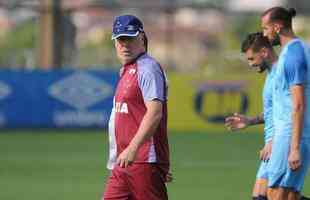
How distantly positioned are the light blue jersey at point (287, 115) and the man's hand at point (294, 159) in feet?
0.41

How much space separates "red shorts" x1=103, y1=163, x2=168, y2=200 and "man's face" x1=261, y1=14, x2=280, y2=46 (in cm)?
133

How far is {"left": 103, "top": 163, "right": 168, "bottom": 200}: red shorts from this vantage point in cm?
819

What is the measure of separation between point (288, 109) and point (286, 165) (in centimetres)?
42

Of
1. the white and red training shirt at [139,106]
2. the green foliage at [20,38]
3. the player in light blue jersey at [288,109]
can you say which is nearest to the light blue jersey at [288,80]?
the player in light blue jersey at [288,109]

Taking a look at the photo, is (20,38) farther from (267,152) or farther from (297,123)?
(297,123)

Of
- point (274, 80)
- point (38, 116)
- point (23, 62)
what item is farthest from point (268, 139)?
point (23, 62)

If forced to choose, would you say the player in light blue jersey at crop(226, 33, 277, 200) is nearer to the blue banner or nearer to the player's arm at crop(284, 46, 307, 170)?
the player's arm at crop(284, 46, 307, 170)

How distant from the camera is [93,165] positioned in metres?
18.2

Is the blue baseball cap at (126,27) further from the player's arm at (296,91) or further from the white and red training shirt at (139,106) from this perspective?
the player's arm at (296,91)

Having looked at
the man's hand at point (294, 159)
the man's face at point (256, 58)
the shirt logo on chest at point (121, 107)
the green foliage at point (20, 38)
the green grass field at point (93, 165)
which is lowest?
the green grass field at point (93, 165)

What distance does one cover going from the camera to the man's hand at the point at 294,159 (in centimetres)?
812

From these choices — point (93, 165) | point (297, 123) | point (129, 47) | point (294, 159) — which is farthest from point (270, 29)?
point (93, 165)

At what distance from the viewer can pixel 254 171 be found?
680 inches

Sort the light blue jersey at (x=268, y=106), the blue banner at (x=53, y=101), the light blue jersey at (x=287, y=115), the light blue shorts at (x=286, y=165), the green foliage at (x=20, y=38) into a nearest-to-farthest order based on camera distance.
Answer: the light blue jersey at (x=287, y=115)
the light blue shorts at (x=286, y=165)
the light blue jersey at (x=268, y=106)
the blue banner at (x=53, y=101)
the green foliage at (x=20, y=38)
